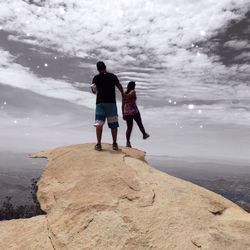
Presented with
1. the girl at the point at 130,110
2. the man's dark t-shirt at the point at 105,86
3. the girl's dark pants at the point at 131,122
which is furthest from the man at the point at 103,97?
the girl's dark pants at the point at 131,122

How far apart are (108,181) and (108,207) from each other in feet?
3.66

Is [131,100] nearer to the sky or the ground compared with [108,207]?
nearer to the sky

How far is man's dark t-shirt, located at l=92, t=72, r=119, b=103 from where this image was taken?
10.9 m

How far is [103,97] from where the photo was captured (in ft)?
35.8

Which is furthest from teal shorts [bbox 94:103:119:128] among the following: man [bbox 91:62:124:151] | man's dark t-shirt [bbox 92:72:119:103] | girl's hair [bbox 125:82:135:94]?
girl's hair [bbox 125:82:135:94]

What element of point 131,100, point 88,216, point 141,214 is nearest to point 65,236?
point 88,216

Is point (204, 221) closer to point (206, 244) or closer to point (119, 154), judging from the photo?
point (206, 244)

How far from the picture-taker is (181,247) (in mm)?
6203

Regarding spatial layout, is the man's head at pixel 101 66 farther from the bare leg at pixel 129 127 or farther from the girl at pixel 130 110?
the bare leg at pixel 129 127

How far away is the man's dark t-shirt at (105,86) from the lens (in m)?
10.9

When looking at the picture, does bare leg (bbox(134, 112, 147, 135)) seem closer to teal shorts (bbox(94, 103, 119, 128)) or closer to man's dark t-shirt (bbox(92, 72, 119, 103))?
teal shorts (bbox(94, 103, 119, 128))

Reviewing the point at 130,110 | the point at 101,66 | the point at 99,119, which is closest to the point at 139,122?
the point at 130,110

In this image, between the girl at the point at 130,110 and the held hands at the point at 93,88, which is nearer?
the held hands at the point at 93,88

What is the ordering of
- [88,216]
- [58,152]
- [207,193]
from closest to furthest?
[88,216] → [207,193] → [58,152]
